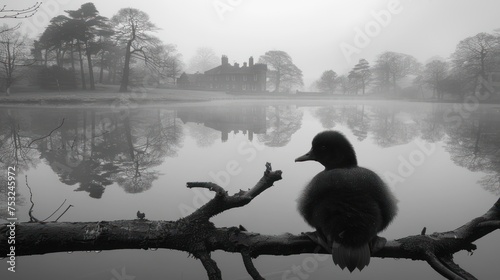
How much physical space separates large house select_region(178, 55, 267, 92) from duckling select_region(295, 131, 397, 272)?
59.6 m

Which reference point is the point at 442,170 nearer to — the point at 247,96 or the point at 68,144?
the point at 68,144

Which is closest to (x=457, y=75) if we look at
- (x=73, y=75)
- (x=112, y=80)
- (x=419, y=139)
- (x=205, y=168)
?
(x=419, y=139)

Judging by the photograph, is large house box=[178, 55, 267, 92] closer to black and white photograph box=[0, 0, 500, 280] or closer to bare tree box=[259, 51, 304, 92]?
bare tree box=[259, 51, 304, 92]

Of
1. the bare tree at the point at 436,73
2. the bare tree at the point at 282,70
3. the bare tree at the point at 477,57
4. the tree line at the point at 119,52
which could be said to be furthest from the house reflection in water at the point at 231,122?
the bare tree at the point at 282,70

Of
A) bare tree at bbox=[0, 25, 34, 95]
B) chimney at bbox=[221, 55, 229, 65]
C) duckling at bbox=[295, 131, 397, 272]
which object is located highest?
chimney at bbox=[221, 55, 229, 65]

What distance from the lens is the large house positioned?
205ft

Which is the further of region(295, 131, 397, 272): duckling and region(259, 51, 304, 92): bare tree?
region(259, 51, 304, 92): bare tree

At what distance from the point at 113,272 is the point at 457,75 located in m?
41.2

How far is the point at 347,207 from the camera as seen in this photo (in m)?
1.62

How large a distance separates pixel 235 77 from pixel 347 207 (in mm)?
63871

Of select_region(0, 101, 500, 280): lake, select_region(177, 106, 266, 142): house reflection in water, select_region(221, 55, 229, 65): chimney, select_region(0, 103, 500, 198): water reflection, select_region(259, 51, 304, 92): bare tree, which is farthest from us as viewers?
select_region(221, 55, 229, 65): chimney

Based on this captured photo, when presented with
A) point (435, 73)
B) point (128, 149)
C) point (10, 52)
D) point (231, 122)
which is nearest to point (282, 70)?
point (435, 73)

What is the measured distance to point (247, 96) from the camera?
4597 centimetres

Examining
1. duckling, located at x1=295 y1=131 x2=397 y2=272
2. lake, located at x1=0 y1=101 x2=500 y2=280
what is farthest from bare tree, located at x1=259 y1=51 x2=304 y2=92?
duckling, located at x1=295 y1=131 x2=397 y2=272
